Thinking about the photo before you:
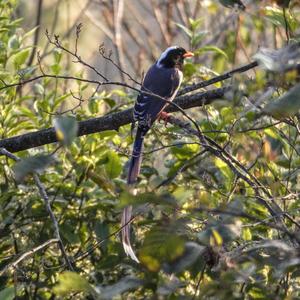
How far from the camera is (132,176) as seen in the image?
13.1 feet

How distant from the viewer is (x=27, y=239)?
3994 millimetres

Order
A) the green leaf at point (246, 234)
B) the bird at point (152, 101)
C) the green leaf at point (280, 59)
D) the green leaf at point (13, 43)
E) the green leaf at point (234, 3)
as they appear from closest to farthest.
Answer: the green leaf at point (280, 59) → the green leaf at point (234, 3) → the green leaf at point (246, 234) → the bird at point (152, 101) → the green leaf at point (13, 43)

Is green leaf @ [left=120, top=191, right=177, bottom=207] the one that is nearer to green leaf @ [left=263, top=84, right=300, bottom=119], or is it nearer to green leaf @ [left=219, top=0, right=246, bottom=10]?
green leaf @ [left=263, top=84, right=300, bottom=119]

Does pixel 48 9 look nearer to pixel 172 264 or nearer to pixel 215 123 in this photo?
pixel 215 123

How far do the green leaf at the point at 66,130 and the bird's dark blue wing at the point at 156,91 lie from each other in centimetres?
214

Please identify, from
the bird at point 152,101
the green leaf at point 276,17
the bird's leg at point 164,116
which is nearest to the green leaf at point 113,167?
the bird at point 152,101

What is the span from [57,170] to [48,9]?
5.51 meters

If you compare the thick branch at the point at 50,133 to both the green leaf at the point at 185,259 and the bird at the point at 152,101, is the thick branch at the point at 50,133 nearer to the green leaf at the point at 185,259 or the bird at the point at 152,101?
the bird at the point at 152,101

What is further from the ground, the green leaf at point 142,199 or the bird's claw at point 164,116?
the green leaf at point 142,199

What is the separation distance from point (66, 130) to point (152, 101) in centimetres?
293

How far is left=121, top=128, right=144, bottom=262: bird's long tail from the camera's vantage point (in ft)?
11.0

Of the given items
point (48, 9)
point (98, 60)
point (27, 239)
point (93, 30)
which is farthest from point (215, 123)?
point (98, 60)

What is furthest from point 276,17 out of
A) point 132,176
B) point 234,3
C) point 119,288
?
point 119,288

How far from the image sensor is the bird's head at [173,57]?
5652 millimetres
